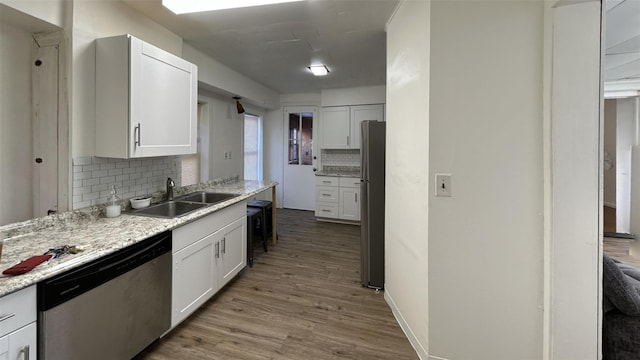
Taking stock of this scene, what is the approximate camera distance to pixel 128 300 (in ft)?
5.39

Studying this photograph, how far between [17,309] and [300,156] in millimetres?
5306

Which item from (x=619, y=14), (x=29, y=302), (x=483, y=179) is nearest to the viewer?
(x=29, y=302)

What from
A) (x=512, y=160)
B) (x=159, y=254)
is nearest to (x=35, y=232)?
(x=159, y=254)

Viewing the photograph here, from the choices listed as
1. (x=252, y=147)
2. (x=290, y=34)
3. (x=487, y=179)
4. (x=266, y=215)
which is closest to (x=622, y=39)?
(x=487, y=179)

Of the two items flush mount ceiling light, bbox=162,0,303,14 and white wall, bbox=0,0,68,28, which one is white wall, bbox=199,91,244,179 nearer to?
flush mount ceiling light, bbox=162,0,303,14

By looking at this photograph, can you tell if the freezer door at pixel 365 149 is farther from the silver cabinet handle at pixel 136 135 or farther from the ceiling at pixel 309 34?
the silver cabinet handle at pixel 136 135

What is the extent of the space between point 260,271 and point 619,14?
13.4 feet

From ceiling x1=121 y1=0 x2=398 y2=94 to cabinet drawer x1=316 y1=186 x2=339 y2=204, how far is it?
2193 mm

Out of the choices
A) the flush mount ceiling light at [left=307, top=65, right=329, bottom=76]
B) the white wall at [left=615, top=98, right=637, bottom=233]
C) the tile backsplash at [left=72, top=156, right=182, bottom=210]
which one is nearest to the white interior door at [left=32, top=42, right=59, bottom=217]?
Result: the tile backsplash at [left=72, top=156, right=182, bottom=210]

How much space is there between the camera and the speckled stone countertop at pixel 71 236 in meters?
1.23

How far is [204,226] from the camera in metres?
2.31

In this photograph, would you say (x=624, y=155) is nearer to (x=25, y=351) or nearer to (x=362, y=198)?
(x=362, y=198)

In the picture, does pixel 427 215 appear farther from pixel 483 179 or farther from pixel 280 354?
pixel 280 354

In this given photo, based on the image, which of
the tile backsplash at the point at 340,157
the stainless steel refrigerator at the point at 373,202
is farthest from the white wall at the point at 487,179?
the tile backsplash at the point at 340,157
